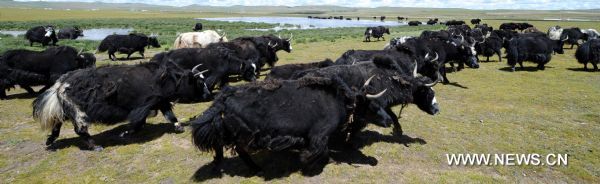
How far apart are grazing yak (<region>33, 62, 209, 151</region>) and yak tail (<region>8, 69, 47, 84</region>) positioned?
5.30 m

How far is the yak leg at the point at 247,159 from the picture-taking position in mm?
5848

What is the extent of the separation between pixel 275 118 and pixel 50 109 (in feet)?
14.4

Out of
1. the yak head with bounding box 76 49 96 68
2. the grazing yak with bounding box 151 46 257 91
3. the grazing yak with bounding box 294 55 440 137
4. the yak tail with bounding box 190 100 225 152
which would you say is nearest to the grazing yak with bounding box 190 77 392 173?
the yak tail with bounding box 190 100 225 152

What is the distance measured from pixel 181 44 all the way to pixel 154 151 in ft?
40.3

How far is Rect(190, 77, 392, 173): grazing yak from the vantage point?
545 centimetres

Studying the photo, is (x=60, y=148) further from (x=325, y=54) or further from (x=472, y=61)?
(x=325, y=54)

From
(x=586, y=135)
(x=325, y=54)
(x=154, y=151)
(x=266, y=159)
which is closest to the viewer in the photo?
(x=266, y=159)

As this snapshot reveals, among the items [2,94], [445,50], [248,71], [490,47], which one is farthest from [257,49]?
[490,47]

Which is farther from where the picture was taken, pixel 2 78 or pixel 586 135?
pixel 2 78

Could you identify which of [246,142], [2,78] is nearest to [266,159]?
[246,142]

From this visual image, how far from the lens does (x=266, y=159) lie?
654cm

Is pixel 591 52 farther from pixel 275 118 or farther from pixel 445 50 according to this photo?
pixel 275 118

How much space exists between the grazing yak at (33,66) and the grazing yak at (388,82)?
341 inches

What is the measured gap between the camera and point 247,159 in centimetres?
593
